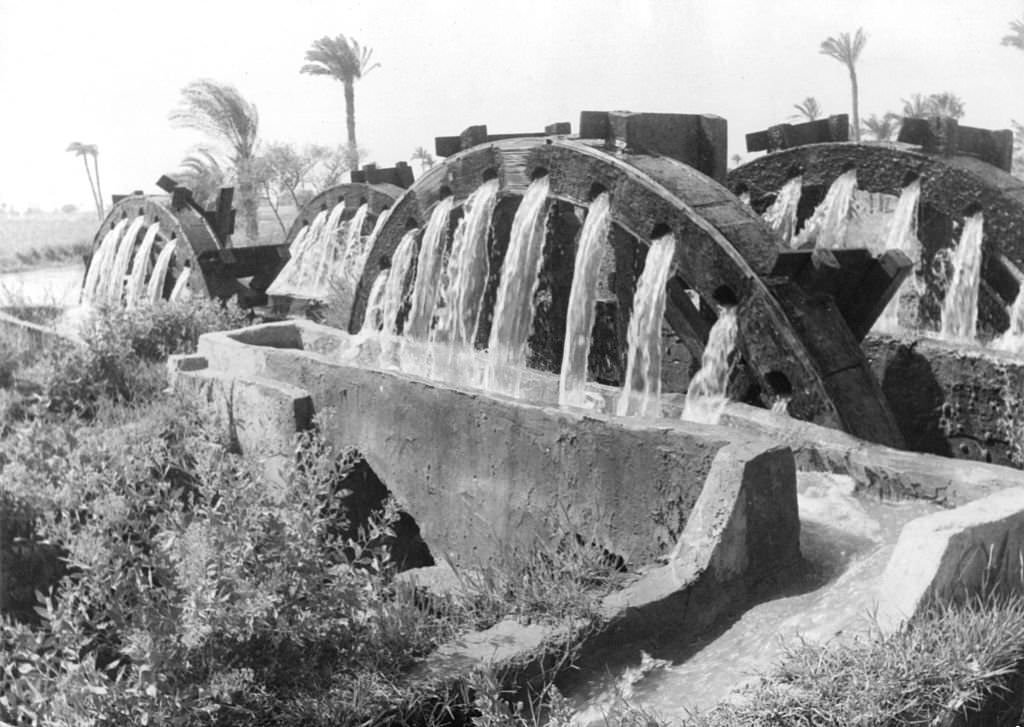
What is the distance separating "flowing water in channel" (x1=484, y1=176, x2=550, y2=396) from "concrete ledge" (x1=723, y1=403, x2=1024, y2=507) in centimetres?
316

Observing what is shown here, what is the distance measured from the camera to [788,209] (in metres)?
10.5

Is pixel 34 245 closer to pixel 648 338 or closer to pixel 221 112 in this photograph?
pixel 221 112

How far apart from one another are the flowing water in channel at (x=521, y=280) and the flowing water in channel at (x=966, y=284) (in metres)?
3.27

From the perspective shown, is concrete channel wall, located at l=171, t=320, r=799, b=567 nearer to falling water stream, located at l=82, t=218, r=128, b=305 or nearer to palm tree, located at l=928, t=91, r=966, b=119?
falling water stream, located at l=82, t=218, r=128, b=305

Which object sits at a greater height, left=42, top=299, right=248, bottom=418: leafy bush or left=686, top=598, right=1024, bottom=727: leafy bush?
left=42, top=299, right=248, bottom=418: leafy bush

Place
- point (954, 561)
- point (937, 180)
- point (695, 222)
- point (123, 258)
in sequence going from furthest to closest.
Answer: point (123, 258) → point (937, 180) → point (695, 222) → point (954, 561)

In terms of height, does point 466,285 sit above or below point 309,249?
below

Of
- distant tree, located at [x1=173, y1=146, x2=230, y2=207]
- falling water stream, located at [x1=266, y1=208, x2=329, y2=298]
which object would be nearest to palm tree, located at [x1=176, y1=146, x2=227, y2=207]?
distant tree, located at [x1=173, y1=146, x2=230, y2=207]

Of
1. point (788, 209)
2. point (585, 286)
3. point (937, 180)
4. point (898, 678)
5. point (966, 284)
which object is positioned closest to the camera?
point (898, 678)

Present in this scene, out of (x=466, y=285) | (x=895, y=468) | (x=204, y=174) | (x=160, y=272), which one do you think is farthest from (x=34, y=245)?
(x=895, y=468)

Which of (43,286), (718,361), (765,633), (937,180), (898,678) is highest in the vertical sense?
(937,180)

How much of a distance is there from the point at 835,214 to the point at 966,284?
142 centimetres

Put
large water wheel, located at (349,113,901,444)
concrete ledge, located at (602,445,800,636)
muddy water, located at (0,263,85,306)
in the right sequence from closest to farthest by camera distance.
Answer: concrete ledge, located at (602,445,800,636), large water wheel, located at (349,113,901,444), muddy water, located at (0,263,85,306)

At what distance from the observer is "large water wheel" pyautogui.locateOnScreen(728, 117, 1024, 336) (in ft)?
29.1
